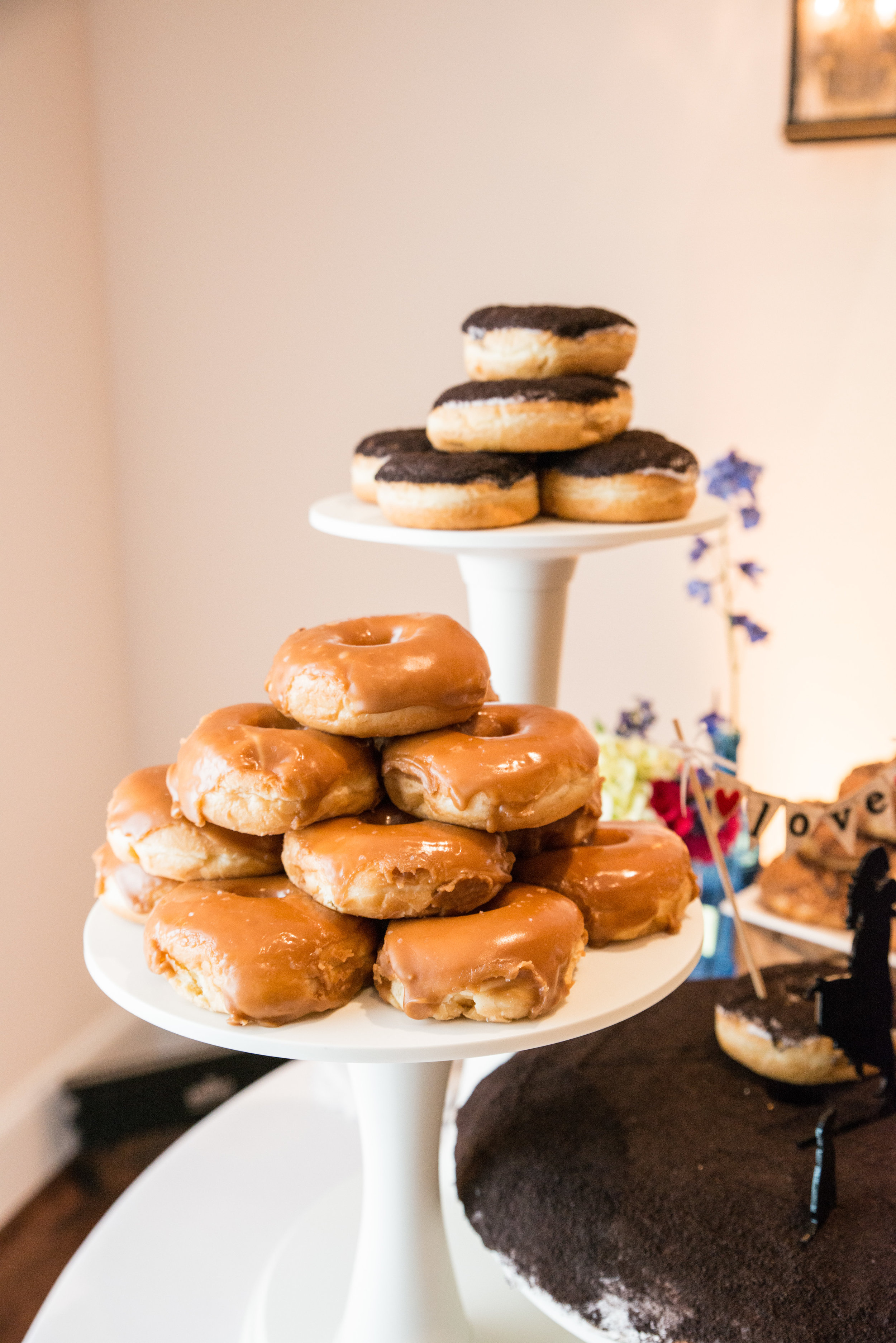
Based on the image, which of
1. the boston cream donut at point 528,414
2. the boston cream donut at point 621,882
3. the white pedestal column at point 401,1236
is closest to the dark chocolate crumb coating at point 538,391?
the boston cream donut at point 528,414

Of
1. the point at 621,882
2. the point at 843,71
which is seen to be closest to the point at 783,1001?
the point at 621,882

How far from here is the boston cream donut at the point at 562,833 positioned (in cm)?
101

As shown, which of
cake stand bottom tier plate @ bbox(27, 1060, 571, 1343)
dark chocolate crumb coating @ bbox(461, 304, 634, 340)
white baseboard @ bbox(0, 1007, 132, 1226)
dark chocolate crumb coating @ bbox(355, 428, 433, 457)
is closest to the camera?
cake stand bottom tier plate @ bbox(27, 1060, 571, 1343)

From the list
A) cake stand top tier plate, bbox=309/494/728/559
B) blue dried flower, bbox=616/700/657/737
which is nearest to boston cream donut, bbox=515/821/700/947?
cake stand top tier plate, bbox=309/494/728/559

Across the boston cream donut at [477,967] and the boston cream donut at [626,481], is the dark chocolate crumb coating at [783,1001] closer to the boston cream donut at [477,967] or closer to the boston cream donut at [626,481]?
the boston cream donut at [477,967]

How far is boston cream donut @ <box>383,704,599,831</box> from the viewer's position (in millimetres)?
867

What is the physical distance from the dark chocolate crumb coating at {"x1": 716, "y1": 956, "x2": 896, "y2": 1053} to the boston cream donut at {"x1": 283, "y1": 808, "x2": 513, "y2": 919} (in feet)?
1.64

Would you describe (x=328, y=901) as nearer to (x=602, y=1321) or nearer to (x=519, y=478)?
A: (x=602, y=1321)

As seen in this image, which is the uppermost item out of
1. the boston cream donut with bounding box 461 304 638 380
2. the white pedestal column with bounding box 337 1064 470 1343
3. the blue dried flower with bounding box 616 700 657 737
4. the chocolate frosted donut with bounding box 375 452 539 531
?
the boston cream donut with bounding box 461 304 638 380

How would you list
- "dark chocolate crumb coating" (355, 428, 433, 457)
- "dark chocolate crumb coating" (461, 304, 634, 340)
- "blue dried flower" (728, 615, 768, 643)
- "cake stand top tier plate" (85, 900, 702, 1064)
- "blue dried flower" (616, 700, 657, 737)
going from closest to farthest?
"cake stand top tier plate" (85, 900, 702, 1064) → "dark chocolate crumb coating" (461, 304, 634, 340) → "dark chocolate crumb coating" (355, 428, 433, 457) → "blue dried flower" (616, 700, 657, 737) → "blue dried flower" (728, 615, 768, 643)

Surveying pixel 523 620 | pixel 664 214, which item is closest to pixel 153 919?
pixel 523 620

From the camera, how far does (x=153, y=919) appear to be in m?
0.90

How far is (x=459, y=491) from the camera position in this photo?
4.01 ft

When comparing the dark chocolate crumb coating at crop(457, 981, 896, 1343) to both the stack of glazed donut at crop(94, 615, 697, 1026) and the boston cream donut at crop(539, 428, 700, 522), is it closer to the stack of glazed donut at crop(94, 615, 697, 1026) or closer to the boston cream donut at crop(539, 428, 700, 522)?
the stack of glazed donut at crop(94, 615, 697, 1026)
